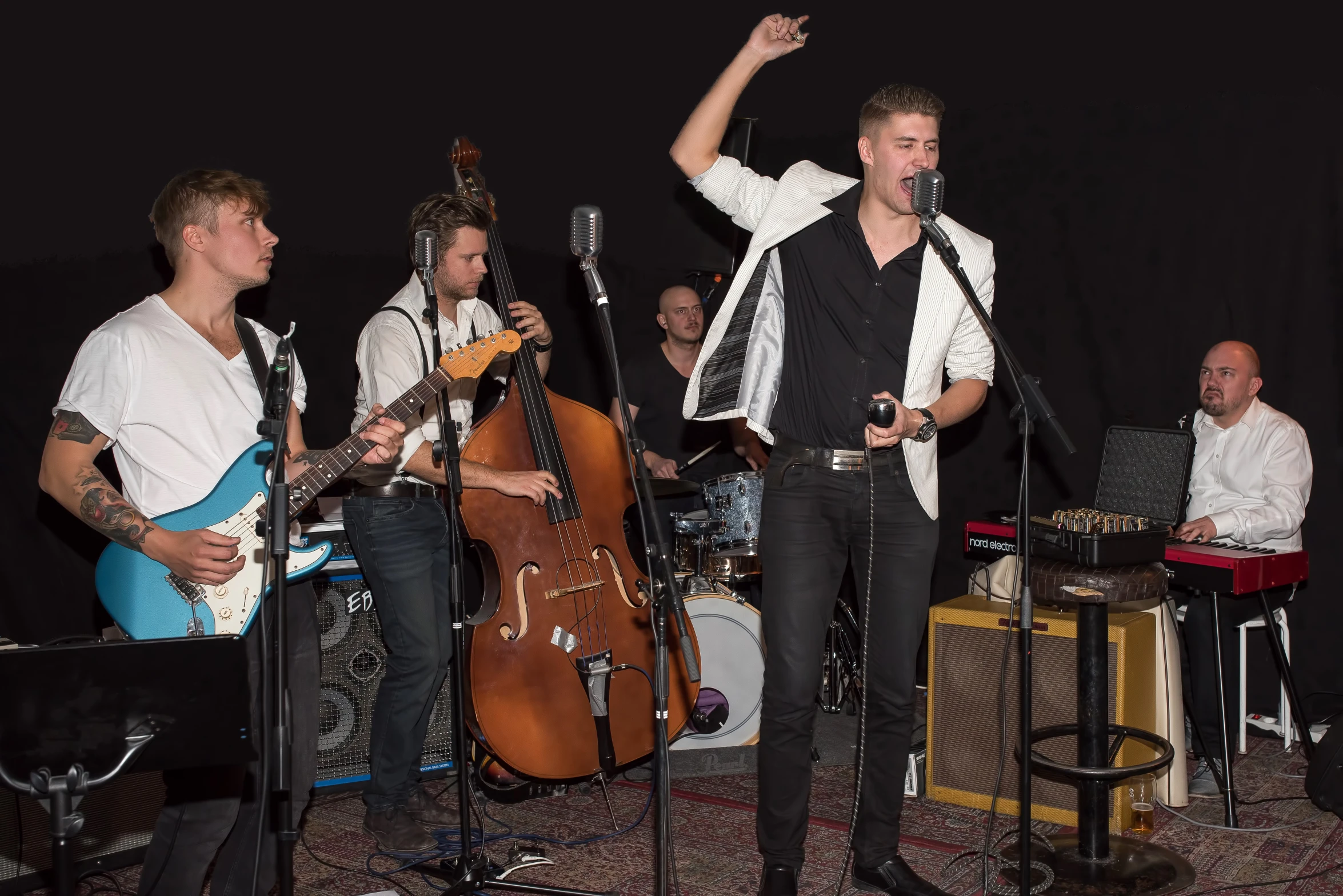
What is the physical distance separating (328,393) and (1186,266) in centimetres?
387

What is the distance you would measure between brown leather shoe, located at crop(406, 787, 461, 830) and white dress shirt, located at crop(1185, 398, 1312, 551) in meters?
3.15

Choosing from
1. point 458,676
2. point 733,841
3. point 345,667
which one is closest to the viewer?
point 458,676

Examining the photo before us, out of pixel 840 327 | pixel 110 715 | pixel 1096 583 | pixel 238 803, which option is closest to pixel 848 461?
pixel 840 327

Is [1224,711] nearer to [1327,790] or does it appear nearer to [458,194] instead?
[1327,790]

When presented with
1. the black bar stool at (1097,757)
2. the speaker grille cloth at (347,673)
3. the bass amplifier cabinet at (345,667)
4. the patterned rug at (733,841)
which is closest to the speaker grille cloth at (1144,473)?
the patterned rug at (733,841)

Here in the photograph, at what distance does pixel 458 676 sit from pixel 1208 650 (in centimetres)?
320

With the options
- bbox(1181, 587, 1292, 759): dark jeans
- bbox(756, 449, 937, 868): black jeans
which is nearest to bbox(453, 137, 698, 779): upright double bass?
bbox(756, 449, 937, 868): black jeans

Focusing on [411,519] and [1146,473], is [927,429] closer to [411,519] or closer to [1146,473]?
[411,519]

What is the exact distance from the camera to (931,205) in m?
2.50

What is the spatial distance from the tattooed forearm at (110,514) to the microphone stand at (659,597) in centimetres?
114

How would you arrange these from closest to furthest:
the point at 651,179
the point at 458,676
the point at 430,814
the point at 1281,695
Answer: the point at 458,676
the point at 430,814
the point at 1281,695
the point at 651,179

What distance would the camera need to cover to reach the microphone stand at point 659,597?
89.8 inches

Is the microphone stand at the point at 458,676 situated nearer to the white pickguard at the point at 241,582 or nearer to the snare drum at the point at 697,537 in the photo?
the white pickguard at the point at 241,582

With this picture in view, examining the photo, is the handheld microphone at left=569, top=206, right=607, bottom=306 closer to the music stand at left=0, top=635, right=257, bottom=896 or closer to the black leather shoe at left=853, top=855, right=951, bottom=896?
the music stand at left=0, top=635, right=257, bottom=896
